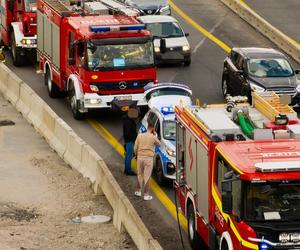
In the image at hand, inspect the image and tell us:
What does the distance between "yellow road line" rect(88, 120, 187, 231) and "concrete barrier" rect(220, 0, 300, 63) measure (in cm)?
1084

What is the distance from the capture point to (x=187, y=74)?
3759cm

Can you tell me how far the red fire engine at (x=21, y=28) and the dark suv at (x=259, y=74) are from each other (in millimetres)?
Answer: 8138

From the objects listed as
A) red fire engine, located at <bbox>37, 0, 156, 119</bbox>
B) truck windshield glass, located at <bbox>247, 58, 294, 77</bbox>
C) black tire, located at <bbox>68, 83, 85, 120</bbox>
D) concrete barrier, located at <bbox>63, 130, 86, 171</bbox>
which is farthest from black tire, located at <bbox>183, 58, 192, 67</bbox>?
concrete barrier, located at <bbox>63, 130, 86, 171</bbox>

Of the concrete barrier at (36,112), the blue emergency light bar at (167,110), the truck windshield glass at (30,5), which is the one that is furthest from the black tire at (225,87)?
the truck windshield glass at (30,5)

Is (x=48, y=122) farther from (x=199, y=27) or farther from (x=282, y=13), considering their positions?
(x=282, y=13)

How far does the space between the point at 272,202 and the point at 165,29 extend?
2312cm

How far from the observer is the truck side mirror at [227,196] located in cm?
1700

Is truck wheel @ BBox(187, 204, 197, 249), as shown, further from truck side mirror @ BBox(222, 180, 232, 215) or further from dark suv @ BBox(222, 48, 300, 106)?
dark suv @ BBox(222, 48, 300, 106)

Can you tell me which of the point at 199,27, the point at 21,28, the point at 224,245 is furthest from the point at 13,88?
the point at 224,245

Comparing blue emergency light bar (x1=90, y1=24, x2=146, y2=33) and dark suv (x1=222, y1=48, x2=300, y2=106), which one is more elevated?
blue emergency light bar (x1=90, y1=24, x2=146, y2=33)

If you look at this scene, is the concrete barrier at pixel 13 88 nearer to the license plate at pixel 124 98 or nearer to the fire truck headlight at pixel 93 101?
the fire truck headlight at pixel 93 101

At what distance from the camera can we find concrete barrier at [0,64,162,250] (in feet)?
68.5

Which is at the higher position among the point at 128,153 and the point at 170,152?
the point at 170,152

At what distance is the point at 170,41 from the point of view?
38.5m
